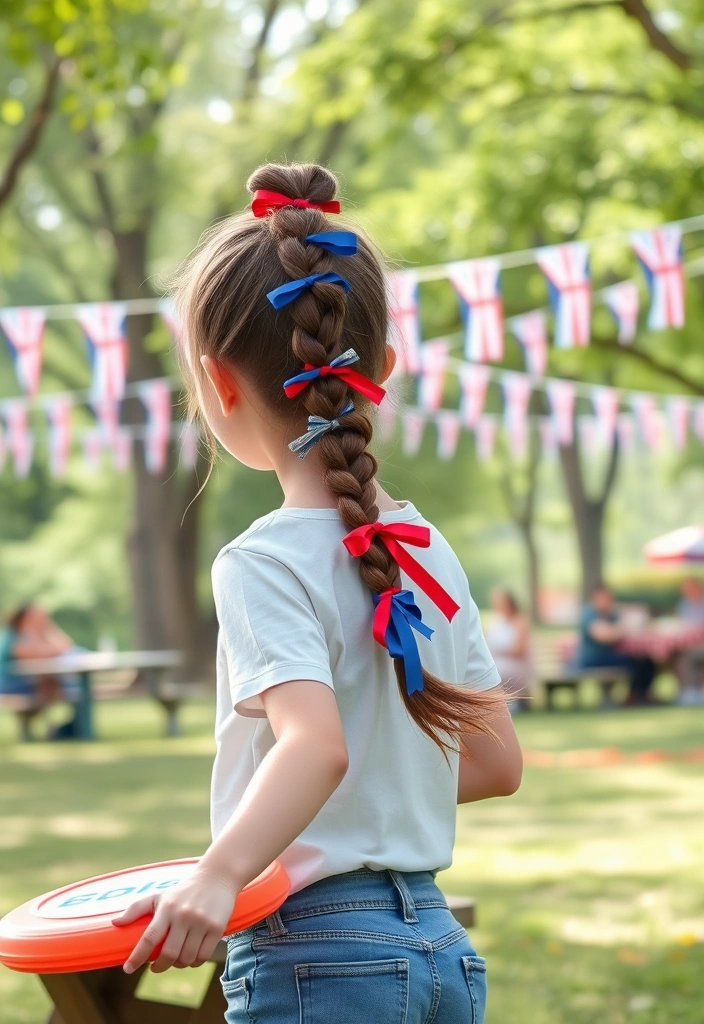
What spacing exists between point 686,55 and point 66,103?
3670mm

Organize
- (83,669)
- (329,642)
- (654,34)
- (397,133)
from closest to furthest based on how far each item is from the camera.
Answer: (329,642)
(654,34)
(397,133)
(83,669)

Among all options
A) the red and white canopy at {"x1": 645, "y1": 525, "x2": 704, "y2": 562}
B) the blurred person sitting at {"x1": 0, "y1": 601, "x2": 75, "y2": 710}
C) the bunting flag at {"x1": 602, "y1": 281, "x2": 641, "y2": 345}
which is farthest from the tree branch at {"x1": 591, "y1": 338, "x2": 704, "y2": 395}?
the blurred person sitting at {"x1": 0, "y1": 601, "x2": 75, "y2": 710}

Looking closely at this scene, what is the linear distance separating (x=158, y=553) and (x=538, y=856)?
41.9 ft

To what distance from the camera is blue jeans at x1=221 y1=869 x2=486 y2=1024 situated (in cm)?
164

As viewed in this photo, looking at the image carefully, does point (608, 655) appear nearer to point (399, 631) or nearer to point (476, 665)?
point (476, 665)

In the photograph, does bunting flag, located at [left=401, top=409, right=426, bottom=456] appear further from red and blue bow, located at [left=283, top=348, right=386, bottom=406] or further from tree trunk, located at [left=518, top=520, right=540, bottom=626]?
red and blue bow, located at [left=283, top=348, right=386, bottom=406]

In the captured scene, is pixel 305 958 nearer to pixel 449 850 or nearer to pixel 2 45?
pixel 449 850

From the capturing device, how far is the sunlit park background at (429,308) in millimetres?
5586

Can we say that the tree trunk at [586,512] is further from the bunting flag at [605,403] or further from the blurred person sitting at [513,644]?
the blurred person sitting at [513,644]

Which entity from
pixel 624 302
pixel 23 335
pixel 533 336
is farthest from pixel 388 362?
pixel 533 336

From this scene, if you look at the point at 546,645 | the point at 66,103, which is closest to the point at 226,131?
the point at 66,103

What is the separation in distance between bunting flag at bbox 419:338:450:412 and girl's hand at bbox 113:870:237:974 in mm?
12177

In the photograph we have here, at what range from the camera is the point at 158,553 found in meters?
18.5

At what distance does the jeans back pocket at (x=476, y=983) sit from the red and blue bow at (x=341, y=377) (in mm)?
734
